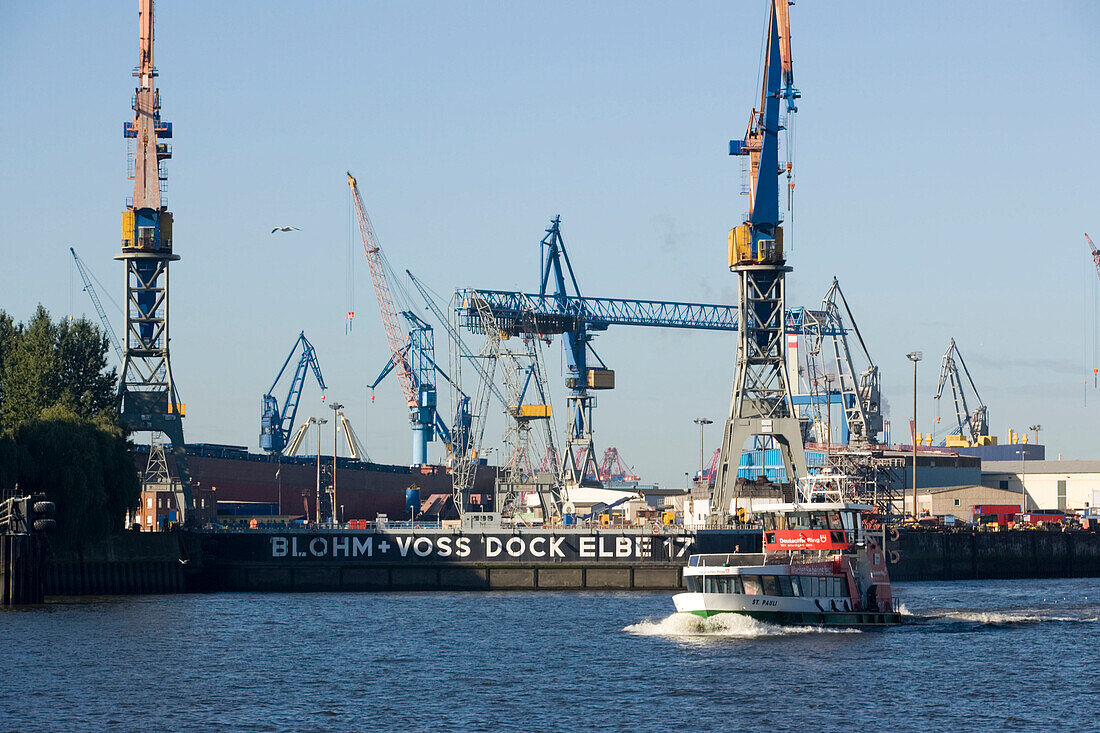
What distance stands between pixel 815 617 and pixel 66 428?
174 feet

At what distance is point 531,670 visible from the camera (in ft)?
218

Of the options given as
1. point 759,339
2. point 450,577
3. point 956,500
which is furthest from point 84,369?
point 956,500

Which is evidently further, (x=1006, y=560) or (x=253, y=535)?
(x=1006, y=560)

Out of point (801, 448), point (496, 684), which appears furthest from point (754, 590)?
point (801, 448)

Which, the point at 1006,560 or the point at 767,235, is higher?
the point at 767,235

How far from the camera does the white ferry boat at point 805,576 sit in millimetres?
76750

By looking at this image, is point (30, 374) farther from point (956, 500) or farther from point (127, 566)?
point (956, 500)

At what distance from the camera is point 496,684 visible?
62.8 metres

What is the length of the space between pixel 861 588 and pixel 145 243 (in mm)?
76014

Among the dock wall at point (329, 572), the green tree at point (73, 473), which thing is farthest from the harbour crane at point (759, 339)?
the green tree at point (73, 473)

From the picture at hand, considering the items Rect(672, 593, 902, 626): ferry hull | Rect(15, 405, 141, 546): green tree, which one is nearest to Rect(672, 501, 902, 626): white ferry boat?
Rect(672, 593, 902, 626): ferry hull

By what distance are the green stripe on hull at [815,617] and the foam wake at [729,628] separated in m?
0.22

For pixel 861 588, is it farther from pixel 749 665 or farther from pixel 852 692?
pixel 852 692

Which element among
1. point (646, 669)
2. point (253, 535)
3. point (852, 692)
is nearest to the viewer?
point (852, 692)
